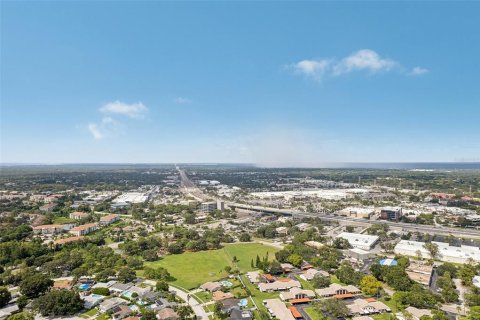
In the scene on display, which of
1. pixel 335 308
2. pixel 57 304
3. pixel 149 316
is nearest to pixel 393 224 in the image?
pixel 335 308

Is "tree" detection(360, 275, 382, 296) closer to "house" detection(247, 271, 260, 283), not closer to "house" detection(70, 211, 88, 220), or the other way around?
"house" detection(247, 271, 260, 283)

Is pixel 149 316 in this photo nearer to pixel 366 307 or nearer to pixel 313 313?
pixel 313 313

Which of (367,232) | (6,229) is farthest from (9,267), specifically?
(367,232)

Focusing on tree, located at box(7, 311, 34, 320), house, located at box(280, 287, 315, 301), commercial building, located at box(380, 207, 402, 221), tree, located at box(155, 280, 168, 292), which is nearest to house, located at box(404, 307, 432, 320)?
house, located at box(280, 287, 315, 301)

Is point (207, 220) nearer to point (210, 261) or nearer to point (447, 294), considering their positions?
point (210, 261)

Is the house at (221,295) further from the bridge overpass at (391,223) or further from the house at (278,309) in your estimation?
the bridge overpass at (391,223)
